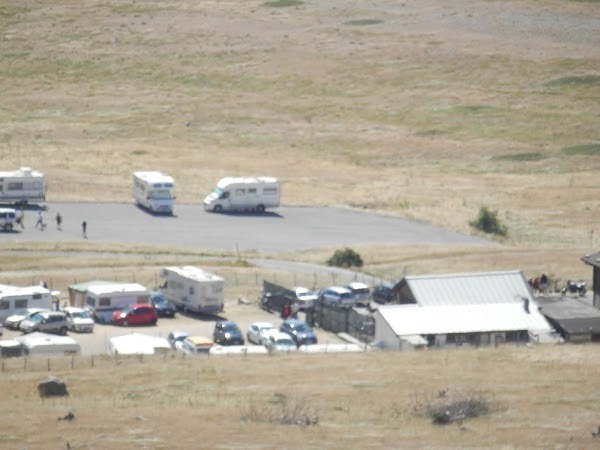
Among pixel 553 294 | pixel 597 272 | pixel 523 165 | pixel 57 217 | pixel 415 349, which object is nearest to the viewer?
pixel 415 349

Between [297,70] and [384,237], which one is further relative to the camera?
[297,70]

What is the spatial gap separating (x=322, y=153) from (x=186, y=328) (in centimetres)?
6156

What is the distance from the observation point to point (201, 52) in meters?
163

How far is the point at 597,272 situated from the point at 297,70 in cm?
9308

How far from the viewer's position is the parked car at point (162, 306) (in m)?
65.4

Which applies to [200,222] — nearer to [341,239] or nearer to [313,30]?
[341,239]

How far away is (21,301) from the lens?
63.2 meters

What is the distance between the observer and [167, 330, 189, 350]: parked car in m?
57.4

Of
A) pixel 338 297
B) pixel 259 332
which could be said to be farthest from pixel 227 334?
pixel 338 297

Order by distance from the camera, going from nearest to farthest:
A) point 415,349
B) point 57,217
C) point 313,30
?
point 415,349
point 57,217
point 313,30

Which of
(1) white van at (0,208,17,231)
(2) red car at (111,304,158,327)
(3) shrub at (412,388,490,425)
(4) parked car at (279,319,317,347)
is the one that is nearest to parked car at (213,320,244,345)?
(4) parked car at (279,319,317,347)

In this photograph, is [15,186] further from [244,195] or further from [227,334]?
[227,334]

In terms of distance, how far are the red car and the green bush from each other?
1205 inches

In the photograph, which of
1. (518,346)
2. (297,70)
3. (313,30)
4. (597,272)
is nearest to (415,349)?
(518,346)
